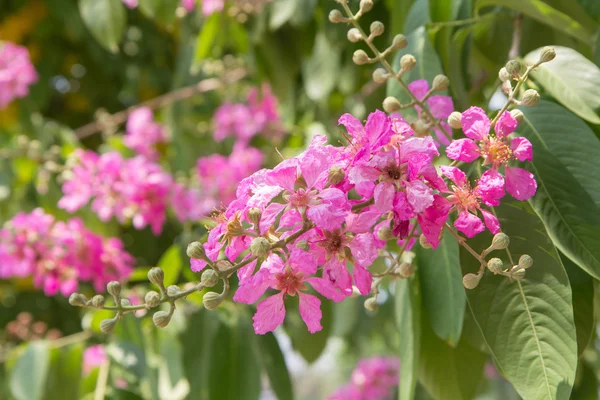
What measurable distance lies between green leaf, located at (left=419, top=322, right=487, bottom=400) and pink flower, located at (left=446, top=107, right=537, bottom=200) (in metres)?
0.36

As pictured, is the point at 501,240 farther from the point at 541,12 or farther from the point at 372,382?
the point at 372,382

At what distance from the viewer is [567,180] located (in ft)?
2.51

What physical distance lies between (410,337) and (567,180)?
27cm

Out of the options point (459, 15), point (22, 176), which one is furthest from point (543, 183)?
point (22, 176)

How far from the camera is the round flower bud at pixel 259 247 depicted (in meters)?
0.61

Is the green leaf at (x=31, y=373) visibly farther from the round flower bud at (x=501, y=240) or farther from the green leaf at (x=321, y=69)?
the round flower bud at (x=501, y=240)

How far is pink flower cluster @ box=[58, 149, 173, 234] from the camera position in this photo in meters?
1.91

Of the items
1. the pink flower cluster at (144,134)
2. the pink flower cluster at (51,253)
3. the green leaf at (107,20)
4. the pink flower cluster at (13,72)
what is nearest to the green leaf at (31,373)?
the pink flower cluster at (51,253)

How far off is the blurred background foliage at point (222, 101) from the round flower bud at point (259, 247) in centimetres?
28

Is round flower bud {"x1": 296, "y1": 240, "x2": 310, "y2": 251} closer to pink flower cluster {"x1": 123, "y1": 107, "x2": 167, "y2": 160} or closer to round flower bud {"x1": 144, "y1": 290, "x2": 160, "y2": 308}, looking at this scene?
round flower bud {"x1": 144, "y1": 290, "x2": 160, "y2": 308}

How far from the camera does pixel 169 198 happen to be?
2.01m

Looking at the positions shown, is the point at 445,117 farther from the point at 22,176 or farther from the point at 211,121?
the point at 211,121

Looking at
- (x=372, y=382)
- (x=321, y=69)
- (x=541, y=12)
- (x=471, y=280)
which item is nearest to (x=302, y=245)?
(x=471, y=280)

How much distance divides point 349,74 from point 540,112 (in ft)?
3.59
